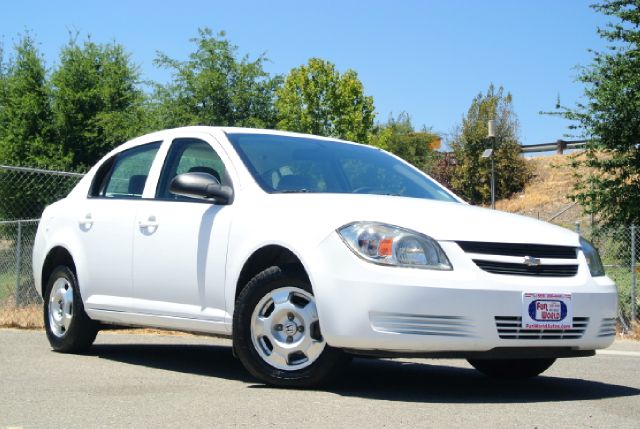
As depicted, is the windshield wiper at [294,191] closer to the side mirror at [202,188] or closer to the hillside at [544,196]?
the side mirror at [202,188]

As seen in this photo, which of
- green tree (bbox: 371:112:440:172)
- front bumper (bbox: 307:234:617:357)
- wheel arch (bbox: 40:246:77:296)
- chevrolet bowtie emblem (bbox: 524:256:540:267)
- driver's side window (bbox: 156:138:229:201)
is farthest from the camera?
green tree (bbox: 371:112:440:172)

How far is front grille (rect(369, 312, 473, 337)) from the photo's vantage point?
575 cm

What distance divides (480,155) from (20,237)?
36.2m

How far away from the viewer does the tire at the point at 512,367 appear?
7.18m

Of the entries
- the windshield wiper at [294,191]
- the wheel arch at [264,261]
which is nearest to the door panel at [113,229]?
the wheel arch at [264,261]

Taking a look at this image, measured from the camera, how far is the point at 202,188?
22.4ft

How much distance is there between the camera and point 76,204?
865cm

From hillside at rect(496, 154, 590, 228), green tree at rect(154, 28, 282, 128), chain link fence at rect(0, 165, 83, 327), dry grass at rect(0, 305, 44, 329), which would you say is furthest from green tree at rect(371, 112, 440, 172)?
dry grass at rect(0, 305, 44, 329)

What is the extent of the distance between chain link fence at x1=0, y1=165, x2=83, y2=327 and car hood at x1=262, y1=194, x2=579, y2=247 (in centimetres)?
655

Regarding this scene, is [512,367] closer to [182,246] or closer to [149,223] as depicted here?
[182,246]

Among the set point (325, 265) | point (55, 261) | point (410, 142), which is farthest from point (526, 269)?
point (410, 142)

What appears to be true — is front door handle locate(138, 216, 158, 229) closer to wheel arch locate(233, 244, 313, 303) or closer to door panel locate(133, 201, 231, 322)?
door panel locate(133, 201, 231, 322)

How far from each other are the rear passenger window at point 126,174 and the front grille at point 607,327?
354 centimetres

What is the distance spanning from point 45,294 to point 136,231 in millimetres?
1738
